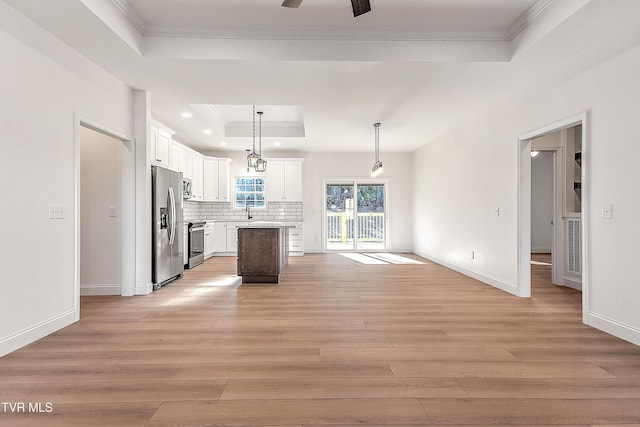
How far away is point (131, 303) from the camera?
396cm

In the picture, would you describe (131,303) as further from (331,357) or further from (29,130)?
(331,357)

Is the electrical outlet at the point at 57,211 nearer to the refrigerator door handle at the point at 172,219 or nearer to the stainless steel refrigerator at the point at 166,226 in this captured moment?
the stainless steel refrigerator at the point at 166,226

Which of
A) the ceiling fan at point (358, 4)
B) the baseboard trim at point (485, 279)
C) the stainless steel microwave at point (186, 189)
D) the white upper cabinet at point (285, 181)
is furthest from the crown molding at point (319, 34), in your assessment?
the white upper cabinet at point (285, 181)

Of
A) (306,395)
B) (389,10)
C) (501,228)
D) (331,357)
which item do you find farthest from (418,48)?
(306,395)

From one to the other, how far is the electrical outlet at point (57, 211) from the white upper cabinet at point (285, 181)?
5.37m

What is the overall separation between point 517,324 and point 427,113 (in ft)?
11.0

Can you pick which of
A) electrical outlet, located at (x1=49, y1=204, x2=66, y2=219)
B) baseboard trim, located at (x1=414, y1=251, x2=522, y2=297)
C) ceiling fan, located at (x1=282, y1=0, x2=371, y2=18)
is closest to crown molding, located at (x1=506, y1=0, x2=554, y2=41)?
ceiling fan, located at (x1=282, y1=0, x2=371, y2=18)

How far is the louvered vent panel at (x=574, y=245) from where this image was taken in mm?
4805

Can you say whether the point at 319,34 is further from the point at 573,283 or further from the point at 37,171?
the point at 573,283

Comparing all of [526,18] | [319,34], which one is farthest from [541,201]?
[319,34]

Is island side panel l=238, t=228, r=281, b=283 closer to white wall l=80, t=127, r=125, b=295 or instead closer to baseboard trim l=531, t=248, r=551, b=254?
white wall l=80, t=127, r=125, b=295

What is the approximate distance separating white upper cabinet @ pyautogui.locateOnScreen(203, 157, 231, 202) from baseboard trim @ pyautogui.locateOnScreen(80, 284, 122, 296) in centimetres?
364

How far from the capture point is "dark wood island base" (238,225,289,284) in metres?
5.10

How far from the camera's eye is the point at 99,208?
432 centimetres
